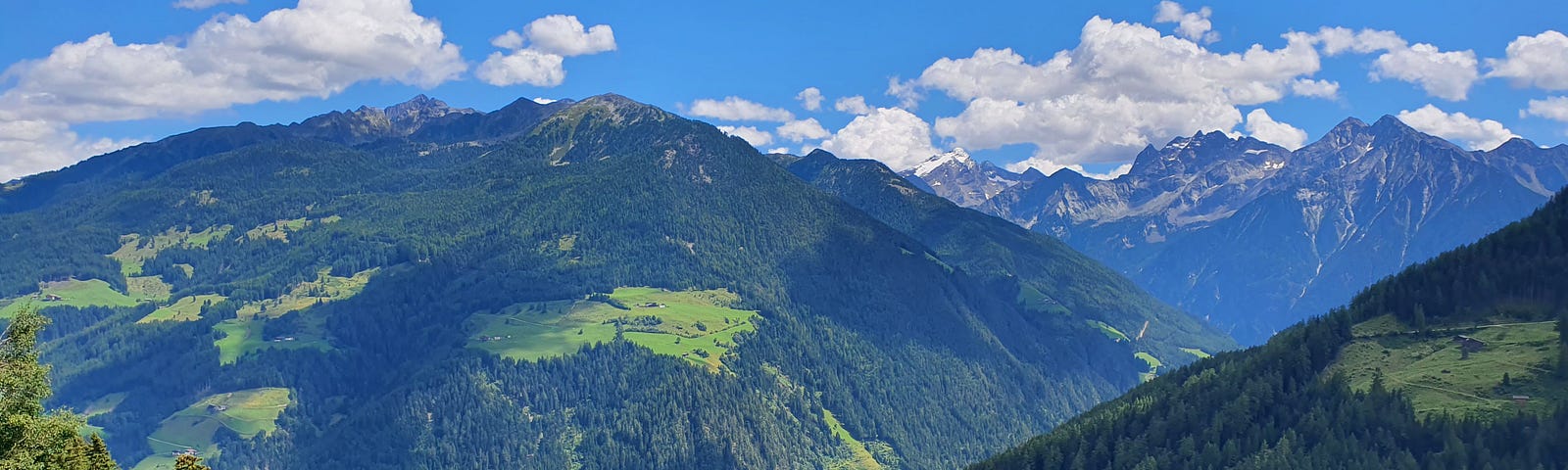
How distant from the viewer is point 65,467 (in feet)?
238

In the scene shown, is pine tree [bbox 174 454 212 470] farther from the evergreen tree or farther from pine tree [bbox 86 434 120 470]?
the evergreen tree

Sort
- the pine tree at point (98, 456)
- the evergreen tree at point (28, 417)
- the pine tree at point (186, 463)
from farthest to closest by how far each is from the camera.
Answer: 1. the pine tree at point (186, 463)
2. the pine tree at point (98, 456)
3. the evergreen tree at point (28, 417)

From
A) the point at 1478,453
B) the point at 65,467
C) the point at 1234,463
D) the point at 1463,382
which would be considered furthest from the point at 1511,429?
the point at 65,467

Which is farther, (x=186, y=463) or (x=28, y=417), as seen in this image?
(x=186, y=463)

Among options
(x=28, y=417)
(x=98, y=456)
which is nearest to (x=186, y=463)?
(x=98, y=456)

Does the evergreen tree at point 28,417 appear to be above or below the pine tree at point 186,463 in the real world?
above

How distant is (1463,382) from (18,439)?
196391mm

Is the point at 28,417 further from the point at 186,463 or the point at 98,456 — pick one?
the point at 186,463

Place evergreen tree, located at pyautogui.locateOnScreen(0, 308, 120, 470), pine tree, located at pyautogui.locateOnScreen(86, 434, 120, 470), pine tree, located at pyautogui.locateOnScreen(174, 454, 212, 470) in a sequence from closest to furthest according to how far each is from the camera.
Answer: evergreen tree, located at pyautogui.locateOnScreen(0, 308, 120, 470) < pine tree, located at pyautogui.locateOnScreen(86, 434, 120, 470) < pine tree, located at pyautogui.locateOnScreen(174, 454, 212, 470)

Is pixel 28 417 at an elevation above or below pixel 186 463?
above

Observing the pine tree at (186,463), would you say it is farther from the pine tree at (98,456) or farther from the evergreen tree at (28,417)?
the evergreen tree at (28,417)

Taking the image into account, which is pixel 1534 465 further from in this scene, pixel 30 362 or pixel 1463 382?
pixel 30 362

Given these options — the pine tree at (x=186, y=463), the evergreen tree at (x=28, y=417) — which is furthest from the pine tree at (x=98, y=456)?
the pine tree at (x=186, y=463)

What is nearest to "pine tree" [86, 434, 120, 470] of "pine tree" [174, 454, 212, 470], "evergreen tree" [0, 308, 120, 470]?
"evergreen tree" [0, 308, 120, 470]
